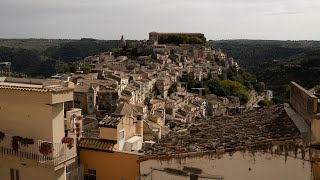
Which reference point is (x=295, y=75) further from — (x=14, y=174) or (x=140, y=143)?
(x=14, y=174)

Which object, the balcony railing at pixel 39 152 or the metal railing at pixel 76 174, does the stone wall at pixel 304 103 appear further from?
the metal railing at pixel 76 174

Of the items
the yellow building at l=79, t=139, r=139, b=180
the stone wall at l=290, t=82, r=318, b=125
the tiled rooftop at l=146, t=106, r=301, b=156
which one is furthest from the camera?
the yellow building at l=79, t=139, r=139, b=180

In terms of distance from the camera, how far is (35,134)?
11312 mm

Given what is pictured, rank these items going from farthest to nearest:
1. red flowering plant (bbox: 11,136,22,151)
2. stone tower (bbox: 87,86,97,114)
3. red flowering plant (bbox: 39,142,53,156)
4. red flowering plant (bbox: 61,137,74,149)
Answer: stone tower (bbox: 87,86,97,114) < red flowering plant (bbox: 11,136,22,151) < red flowering plant (bbox: 61,137,74,149) < red flowering plant (bbox: 39,142,53,156)

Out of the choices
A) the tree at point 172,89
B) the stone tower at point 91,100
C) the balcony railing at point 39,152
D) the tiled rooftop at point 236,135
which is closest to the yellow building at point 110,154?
the balcony railing at point 39,152

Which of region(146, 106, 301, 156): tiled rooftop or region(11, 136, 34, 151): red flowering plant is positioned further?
region(11, 136, 34, 151): red flowering plant

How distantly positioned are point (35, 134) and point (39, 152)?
1.91 feet

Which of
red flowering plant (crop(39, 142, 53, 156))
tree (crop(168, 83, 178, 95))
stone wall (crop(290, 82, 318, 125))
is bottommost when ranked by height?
tree (crop(168, 83, 178, 95))

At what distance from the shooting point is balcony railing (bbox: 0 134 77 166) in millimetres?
10945

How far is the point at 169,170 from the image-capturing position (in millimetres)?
9875

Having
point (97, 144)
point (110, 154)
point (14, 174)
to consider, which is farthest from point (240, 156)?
point (14, 174)

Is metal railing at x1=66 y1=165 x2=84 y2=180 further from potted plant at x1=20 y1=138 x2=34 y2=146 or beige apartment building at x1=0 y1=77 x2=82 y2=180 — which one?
potted plant at x1=20 y1=138 x2=34 y2=146

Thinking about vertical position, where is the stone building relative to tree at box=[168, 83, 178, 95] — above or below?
above

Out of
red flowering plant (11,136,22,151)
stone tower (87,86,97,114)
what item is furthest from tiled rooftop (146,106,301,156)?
stone tower (87,86,97,114)
